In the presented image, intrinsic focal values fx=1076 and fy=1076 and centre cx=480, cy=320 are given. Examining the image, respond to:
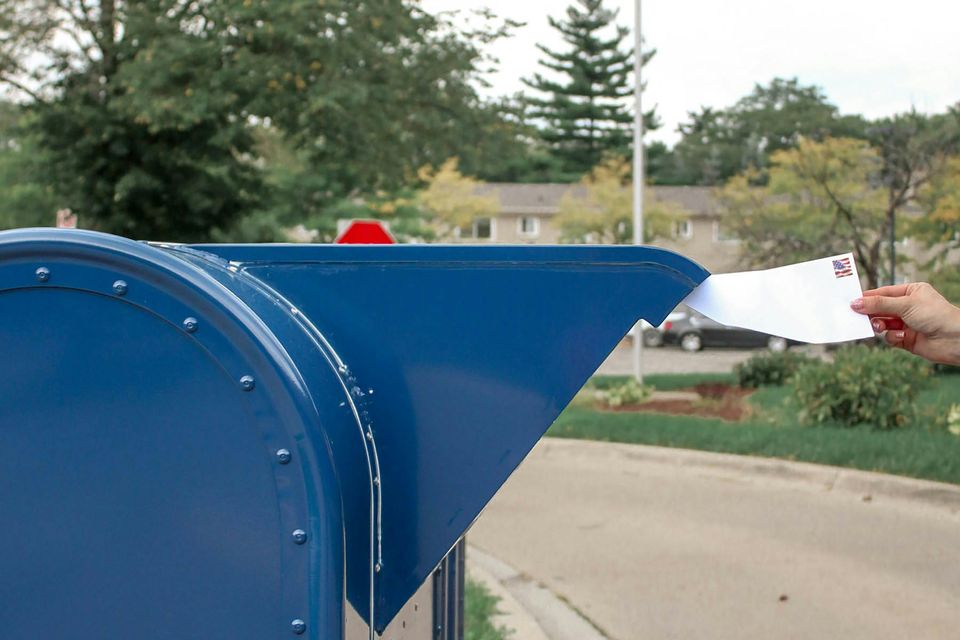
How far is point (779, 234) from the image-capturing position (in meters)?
21.3

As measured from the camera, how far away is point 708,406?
46.1 ft

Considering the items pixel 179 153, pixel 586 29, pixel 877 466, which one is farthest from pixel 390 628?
pixel 586 29

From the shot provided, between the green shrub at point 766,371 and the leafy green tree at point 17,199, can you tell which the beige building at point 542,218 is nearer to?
the leafy green tree at point 17,199

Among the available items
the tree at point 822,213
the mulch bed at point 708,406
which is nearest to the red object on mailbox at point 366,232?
the mulch bed at point 708,406

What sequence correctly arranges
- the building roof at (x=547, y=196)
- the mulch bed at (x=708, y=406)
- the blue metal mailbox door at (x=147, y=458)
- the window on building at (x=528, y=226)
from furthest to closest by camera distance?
the window on building at (x=528, y=226), the building roof at (x=547, y=196), the mulch bed at (x=708, y=406), the blue metal mailbox door at (x=147, y=458)

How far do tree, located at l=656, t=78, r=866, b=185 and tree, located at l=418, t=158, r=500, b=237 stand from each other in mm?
26121

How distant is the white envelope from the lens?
2.27 meters

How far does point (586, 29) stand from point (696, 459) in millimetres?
71396

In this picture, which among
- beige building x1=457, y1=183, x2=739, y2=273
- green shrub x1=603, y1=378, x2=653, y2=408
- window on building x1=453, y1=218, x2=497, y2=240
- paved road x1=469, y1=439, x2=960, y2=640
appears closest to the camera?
paved road x1=469, y1=439, x2=960, y2=640

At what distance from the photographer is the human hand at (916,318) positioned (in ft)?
7.61

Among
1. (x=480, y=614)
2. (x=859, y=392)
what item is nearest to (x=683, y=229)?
(x=859, y=392)

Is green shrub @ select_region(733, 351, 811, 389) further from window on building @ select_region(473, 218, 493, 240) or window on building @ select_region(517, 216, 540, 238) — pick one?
window on building @ select_region(517, 216, 540, 238)

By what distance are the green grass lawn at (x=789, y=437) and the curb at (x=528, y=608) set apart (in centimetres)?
372

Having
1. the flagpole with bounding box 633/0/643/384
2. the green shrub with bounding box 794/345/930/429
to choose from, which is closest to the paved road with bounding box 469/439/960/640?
the green shrub with bounding box 794/345/930/429
